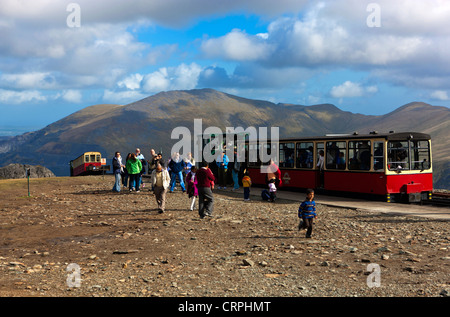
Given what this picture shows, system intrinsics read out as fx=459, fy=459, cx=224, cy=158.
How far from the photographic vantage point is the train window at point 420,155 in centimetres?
2002

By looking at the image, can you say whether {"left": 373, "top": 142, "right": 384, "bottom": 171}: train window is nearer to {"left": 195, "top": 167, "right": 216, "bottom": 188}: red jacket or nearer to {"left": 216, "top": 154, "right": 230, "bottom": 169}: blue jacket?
{"left": 216, "top": 154, "right": 230, "bottom": 169}: blue jacket

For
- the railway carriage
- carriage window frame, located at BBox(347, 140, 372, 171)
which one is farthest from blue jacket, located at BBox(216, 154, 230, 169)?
carriage window frame, located at BBox(347, 140, 372, 171)

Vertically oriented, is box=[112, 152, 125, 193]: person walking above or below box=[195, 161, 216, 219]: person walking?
above

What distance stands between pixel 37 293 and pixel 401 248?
7775 millimetres

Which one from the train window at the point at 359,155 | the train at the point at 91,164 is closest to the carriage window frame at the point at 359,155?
the train window at the point at 359,155

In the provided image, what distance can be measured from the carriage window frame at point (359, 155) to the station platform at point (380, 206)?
4.84 ft

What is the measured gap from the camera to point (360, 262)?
30.5 ft

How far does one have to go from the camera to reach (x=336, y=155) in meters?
21.3

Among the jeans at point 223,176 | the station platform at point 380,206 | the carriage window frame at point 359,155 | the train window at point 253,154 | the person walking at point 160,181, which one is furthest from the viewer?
the train window at point 253,154

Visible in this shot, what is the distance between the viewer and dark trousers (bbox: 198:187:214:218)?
14.9 meters

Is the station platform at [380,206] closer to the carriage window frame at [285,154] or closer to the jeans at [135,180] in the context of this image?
the carriage window frame at [285,154]

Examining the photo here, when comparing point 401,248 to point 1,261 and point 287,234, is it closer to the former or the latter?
point 287,234

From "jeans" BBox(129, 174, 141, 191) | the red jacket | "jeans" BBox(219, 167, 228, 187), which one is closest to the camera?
the red jacket
